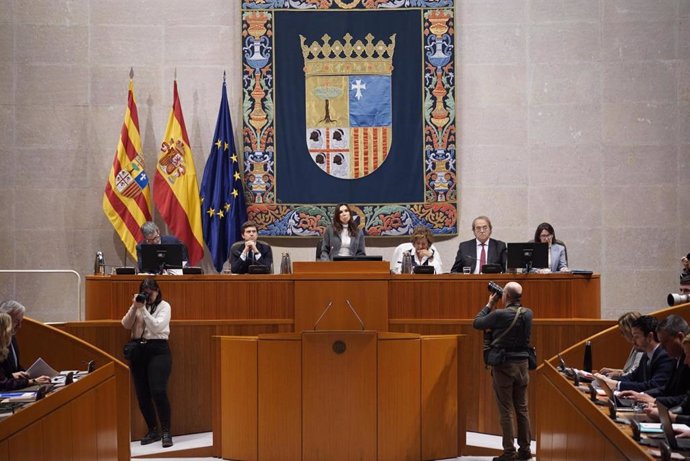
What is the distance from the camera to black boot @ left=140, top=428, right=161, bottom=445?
9.12m

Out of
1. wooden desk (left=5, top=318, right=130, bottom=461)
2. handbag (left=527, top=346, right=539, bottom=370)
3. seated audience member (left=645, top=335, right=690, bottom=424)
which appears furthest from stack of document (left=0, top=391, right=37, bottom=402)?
handbag (left=527, top=346, right=539, bottom=370)

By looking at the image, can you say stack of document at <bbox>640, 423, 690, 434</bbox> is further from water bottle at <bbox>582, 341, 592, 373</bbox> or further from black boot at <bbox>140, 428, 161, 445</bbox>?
black boot at <bbox>140, 428, 161, 445</bbox>

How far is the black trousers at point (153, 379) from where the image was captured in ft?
29.7

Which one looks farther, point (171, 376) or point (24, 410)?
point (171, 376)

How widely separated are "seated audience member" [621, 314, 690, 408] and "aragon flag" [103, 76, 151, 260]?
7.71 meters

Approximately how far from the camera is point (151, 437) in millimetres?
9148

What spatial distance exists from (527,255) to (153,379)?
3616 millimetres

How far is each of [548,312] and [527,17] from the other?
4.60m

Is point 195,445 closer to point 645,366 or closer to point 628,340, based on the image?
point 628,340

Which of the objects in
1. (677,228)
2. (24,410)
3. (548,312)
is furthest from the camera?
(677,228)

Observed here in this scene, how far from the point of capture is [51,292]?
40.7 feet

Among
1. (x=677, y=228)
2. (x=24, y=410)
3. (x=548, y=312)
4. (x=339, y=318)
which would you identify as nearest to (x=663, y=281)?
(x=677, y=228)

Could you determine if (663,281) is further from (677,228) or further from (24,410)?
(24,410)

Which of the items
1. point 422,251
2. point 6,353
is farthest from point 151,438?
point 422,251
